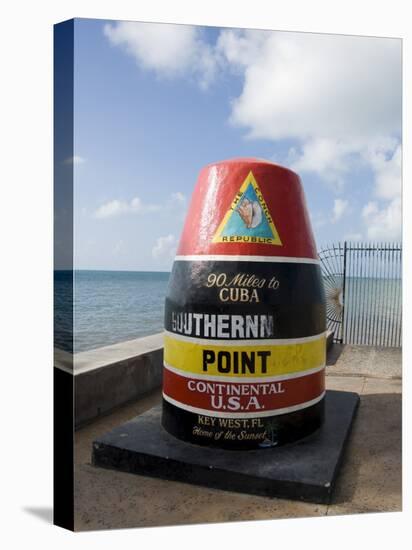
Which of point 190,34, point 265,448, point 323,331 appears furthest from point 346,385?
point 190,34

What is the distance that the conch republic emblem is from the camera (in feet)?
16.4

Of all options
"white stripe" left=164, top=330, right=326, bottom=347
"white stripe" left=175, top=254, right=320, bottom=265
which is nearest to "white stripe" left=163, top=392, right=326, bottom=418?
"white stripe" left=164, top=330, right=326, bottom=347

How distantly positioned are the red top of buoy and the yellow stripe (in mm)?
976

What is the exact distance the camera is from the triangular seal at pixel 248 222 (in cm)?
509

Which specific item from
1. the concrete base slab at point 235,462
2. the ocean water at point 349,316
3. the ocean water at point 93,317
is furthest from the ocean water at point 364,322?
the concrete base slab at point 235,462

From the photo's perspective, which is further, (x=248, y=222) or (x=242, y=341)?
(x=248, y=222)

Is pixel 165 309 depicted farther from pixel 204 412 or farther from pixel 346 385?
pixel 346 385

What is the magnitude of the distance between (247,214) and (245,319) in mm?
1109

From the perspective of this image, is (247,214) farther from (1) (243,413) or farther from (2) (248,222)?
(1) (243,413)

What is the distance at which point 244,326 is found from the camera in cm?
496

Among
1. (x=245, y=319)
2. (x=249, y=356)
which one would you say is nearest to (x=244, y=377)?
(x=249, y=356)

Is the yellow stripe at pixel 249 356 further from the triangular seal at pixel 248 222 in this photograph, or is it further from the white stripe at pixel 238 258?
the triangular seal at pixel 248 222

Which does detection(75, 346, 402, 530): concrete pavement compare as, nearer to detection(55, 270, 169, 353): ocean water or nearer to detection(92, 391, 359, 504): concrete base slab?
detection(92, 391, 359, 504): concrete base slab

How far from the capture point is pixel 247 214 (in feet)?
16.8
